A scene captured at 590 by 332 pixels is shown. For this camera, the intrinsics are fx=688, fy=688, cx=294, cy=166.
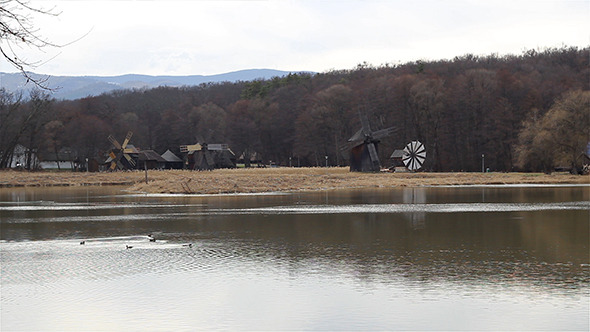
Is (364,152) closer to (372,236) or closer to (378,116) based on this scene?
(378,116)

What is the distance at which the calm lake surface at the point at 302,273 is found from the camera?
11641 millimetres

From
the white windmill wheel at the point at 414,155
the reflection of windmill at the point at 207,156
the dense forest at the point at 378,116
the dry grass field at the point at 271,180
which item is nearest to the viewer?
the dry grass field at the point at 271,180

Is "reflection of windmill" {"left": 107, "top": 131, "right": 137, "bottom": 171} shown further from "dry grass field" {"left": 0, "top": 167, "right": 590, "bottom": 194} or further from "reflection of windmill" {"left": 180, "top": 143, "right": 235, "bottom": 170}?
"dry grass field" {"left": 0, "top": 167, "right": 590, "bottom": 194}

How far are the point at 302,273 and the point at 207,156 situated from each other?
9121 centimetres

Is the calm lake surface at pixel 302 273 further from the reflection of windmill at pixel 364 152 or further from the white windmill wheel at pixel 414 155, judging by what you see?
the white windmill wheel at pixel 414 155

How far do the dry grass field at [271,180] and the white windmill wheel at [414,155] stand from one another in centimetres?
945

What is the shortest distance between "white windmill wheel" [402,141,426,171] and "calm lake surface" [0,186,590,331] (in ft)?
180

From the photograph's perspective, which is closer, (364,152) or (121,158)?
(364,152)

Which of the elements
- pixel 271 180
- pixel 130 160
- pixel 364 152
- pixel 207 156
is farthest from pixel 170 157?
pixel 271 180

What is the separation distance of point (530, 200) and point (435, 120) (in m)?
60.6

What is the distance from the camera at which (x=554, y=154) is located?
2704 inches

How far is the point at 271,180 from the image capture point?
6247cm

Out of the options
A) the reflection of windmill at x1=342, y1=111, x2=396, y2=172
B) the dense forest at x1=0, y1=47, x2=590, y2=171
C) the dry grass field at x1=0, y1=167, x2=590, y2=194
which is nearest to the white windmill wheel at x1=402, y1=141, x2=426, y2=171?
the dense forest at x1=0, y1=47, x2=590, y2=171

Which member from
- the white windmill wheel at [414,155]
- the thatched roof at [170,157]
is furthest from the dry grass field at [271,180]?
the thatched roof at [170,157]
